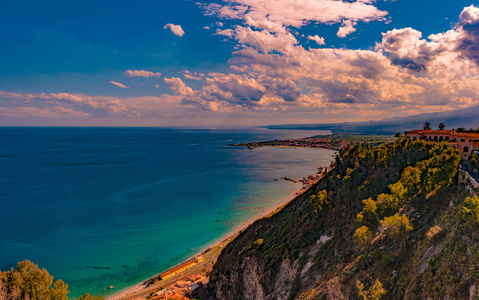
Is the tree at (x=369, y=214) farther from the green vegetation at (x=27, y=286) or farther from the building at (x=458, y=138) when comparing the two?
the green vegetation at (x=27, y=286)

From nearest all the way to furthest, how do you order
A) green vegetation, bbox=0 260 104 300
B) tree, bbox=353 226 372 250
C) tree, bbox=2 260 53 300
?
green vegetation, bbox=0 260 104 300 → tree, bbox=2 260 53 300 → tree, bbox=353 226 372 250

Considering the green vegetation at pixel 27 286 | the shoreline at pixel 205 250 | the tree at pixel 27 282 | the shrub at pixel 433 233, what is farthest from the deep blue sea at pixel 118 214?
the shrub at pixel 433 233

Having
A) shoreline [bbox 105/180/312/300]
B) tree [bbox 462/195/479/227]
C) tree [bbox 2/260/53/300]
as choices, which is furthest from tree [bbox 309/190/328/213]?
tree [bbox 2/260/53/300]

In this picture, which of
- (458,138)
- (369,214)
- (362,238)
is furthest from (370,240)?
(458,138)

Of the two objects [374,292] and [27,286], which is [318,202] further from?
[27,286]

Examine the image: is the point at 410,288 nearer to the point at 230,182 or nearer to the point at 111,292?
the point at 111,292

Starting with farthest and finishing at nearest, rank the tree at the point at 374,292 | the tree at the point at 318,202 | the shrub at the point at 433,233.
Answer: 1. the tree at the point at 318,202
2. the shrub at the point at 433,233
3. the tree at the point at 374,292

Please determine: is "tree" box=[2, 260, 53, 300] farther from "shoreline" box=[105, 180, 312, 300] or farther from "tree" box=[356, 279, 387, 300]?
"tree" box=[356, 279, 387, 300]
